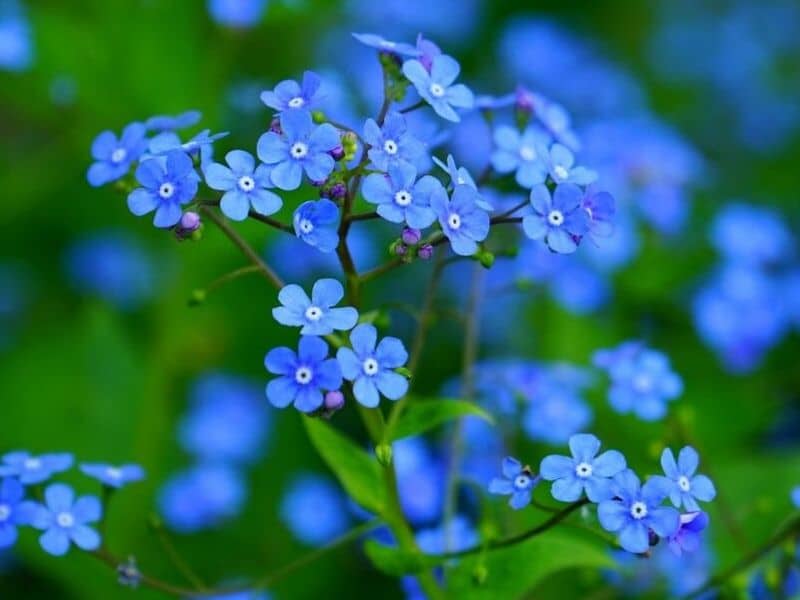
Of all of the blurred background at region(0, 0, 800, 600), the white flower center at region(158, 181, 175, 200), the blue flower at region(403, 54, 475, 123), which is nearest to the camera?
the white flower center at region(158, 181, 175, 200)

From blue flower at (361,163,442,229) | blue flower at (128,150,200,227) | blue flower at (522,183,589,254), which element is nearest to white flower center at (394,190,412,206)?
blue flower at (361,163,442,229)

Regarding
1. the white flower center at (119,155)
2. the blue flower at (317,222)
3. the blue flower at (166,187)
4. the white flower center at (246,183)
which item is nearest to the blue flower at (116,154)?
the white flower center at (119,155)

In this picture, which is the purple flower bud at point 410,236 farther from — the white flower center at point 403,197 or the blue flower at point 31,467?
the blue flower at point 31,467

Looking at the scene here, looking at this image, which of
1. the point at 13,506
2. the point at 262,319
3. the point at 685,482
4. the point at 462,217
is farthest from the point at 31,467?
the point at 262,319

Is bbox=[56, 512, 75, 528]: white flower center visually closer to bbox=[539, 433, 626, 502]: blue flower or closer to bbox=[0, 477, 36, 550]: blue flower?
bbox=[0, 477, 36, 550]: blue flower

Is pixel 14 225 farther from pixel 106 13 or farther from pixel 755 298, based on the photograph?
pixel 755 298

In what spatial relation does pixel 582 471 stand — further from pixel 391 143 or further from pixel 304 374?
pixel 391 143

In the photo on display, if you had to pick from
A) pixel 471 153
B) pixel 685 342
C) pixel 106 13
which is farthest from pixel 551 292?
pixel 106 13

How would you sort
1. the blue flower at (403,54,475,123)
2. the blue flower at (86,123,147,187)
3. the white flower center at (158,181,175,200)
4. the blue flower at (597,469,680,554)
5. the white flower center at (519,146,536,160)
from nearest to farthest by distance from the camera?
1. the blue flower at (597,469,680,554)
2. the white flower center at (158,181,175,200)
3. the blue flower at (403,54,475,123)
4. the blue flower at (86,123,147,187)
5. the white flower center at (519,146,536,160)
